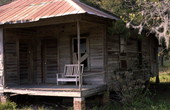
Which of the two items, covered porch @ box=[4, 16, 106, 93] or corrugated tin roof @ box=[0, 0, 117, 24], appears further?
covered porch @ box=[4, 16, 106, 93]

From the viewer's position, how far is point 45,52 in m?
12.0

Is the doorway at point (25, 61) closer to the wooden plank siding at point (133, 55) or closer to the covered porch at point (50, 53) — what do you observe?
the covered porch at point (50, 53)

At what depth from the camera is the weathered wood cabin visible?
357 inches

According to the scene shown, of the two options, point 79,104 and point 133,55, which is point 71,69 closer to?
point 79,104

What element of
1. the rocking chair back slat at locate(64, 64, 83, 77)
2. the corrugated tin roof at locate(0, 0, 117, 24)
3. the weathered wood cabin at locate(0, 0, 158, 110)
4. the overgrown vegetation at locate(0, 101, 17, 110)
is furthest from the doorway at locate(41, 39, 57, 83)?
the overgrown vegetation at locate(0, 101, 17, 110)

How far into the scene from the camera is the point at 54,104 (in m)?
10.7

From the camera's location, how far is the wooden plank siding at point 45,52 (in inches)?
414

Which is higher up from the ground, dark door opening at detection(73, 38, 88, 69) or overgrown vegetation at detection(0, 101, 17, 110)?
dark door opening at detection(73, 38, 88, 69)

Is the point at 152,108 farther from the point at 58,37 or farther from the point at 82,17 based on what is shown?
the point at 58,37

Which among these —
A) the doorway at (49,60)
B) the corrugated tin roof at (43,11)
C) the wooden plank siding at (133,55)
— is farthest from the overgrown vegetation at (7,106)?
the wooden plank siding at (133,55)

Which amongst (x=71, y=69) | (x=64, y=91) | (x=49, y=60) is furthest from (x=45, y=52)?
(x=64, y=91)

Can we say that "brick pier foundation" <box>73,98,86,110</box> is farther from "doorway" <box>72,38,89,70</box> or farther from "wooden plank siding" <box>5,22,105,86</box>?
"doorway" <box>72,38,89,70</box>

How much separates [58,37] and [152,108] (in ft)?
18.4

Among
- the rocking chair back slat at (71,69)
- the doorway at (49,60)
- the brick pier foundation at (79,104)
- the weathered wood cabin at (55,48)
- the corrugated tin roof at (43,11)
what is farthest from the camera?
the doorway at (49,60)
